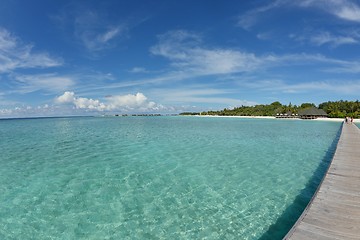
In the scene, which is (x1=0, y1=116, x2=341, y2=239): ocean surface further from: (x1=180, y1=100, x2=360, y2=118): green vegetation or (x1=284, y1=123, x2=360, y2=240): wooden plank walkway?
(x1=180, y1=100, x2=360, y2=118): green vegetation

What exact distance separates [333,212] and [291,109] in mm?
100232

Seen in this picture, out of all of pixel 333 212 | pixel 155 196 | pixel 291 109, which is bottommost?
pixel 155 196

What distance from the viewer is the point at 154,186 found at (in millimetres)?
9656

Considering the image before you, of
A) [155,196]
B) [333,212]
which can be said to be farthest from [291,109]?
[333,212]

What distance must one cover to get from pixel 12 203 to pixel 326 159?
52.1 feet

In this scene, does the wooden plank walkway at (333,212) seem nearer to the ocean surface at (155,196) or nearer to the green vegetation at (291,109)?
the ocean surface at (155,196)

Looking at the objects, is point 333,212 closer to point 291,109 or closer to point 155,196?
point 155,196

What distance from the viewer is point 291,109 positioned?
97.1 meters

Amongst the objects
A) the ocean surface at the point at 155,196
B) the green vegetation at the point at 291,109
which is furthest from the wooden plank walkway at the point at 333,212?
the green vegetation at the point at 291,109

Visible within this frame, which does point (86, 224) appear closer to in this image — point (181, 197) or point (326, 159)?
point (181, 197)

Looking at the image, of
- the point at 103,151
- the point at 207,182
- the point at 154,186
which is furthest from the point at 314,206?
the point at 103,151

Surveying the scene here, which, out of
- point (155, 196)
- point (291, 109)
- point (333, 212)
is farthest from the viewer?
point (291, 109)

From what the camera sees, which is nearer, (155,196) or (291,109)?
(155,196)

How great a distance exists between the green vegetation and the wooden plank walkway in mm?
80456
